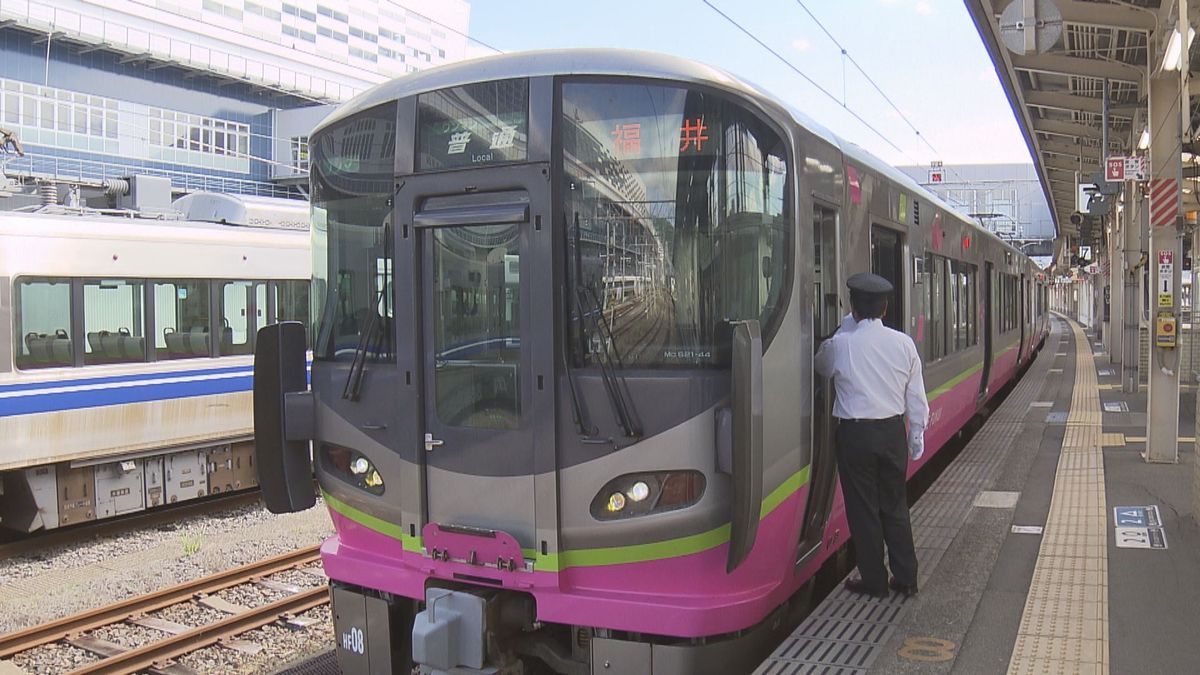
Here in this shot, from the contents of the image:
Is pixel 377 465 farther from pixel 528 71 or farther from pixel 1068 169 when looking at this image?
pixel 1068 169

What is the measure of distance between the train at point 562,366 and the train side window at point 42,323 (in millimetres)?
5501

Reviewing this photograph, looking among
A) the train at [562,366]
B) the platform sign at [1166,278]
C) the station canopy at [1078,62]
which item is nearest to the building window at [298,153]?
the station canopy at [1078,62]

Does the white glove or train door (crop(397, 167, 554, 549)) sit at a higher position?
train door (crop(397, 167, 554, 549))

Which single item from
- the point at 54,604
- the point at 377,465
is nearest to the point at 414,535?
the point at 377,465

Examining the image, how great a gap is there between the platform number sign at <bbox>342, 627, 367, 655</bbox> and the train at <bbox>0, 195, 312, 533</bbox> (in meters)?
5.78

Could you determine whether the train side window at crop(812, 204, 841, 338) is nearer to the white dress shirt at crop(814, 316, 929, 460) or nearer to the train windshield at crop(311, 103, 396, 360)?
the white dress shirt at crop(814, 316, 929, 460)

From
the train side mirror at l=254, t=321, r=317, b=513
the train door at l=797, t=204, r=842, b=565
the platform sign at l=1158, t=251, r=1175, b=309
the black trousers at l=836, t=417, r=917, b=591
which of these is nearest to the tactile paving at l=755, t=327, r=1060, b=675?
the black trousers at l=836, t=417, r=917, b=591

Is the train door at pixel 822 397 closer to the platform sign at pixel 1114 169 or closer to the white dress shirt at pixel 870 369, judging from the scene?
the white dress shirt at pixel 870 369

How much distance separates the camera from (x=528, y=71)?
4.10 meters

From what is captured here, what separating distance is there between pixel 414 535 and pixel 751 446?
1.55 metres

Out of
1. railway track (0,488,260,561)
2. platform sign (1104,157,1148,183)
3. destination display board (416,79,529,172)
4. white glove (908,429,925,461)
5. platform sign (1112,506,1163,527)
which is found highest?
platform sign (1104,157,1148,183)

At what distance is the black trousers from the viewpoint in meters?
4.81

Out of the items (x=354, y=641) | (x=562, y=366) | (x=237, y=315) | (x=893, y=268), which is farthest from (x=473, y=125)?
(x=237, y=315)

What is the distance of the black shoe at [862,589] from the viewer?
5.07 meters
